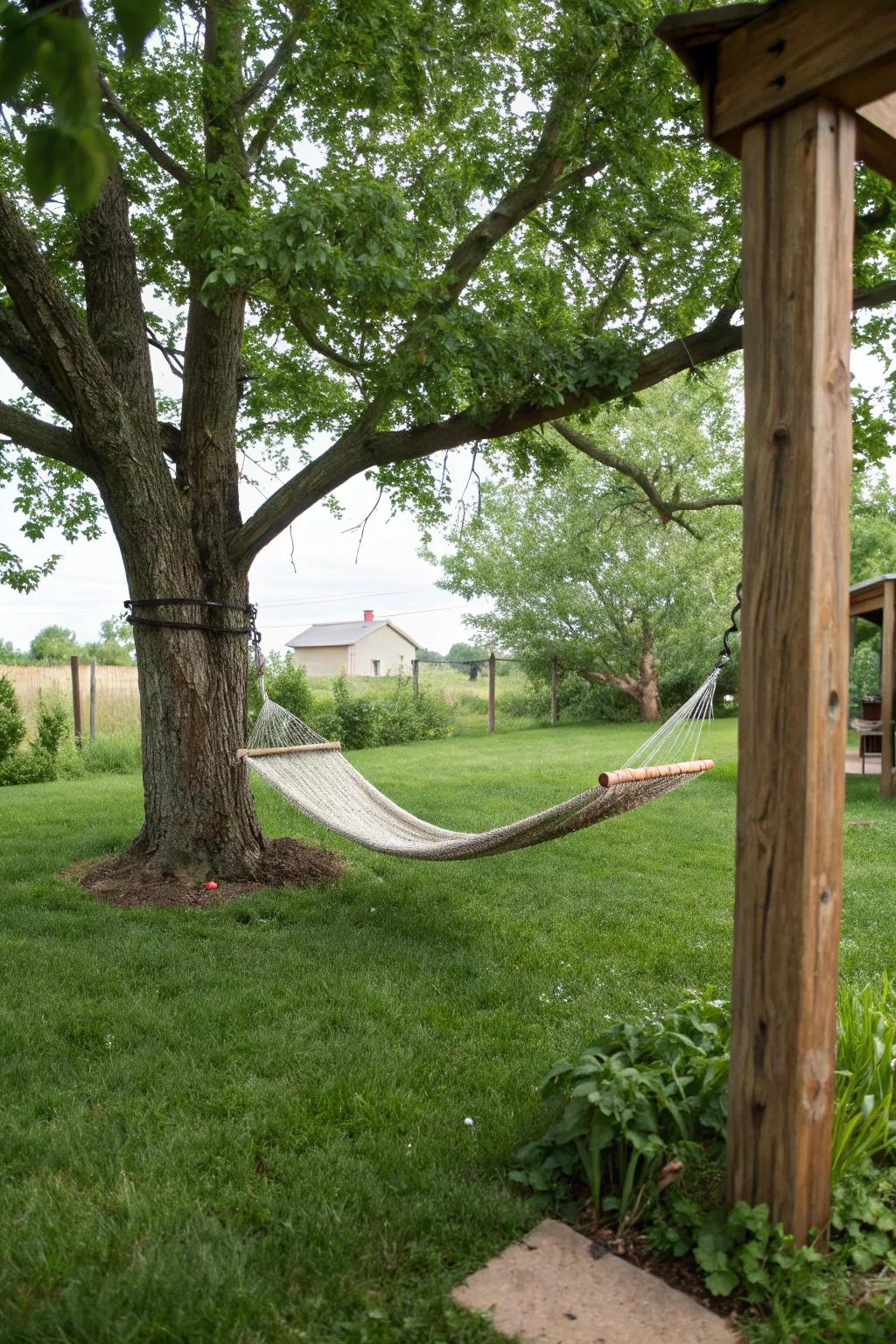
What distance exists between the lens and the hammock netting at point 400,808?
2725 mm

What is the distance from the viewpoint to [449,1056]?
221 cm

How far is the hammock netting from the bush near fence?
5928mm

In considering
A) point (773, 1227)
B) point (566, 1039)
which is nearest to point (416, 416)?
point (566, 1039)

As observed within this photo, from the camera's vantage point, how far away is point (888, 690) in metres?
6.57

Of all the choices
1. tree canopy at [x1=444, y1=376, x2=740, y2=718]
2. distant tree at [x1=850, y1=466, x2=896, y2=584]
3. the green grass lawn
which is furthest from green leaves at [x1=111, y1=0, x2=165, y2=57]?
distant tree at [x1=850, y1=466, x2=896, y2=584]

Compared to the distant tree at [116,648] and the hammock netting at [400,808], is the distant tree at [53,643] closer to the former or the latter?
the distant tree at [116,648]

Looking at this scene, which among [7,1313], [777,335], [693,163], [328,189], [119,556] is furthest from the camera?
[693,163]

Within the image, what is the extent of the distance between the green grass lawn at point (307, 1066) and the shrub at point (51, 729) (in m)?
4.02

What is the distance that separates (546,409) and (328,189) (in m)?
1.14

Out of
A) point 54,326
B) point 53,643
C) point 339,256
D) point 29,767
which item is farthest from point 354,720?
point 53,643

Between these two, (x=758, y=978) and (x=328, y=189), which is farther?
(x=328, y=189)

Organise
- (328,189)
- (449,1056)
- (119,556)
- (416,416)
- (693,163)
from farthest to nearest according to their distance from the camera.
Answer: (693,163) → (119,556) → (416,416) → (328,189) → (449,1056)

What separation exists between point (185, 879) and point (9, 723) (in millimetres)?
5041

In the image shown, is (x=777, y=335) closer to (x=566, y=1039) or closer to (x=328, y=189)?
(x=566, y=1039)
